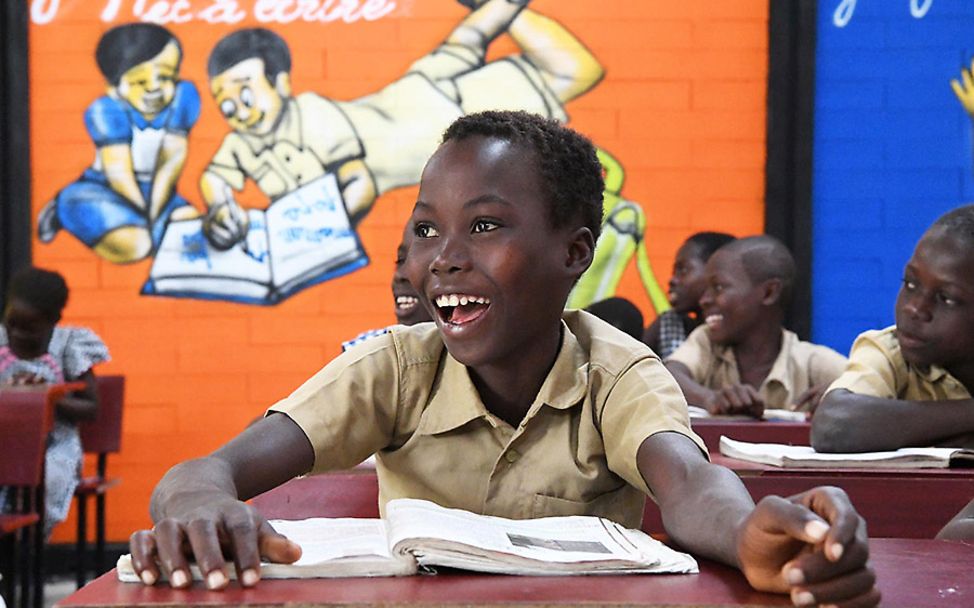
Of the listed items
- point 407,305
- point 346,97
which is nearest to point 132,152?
point 346,97

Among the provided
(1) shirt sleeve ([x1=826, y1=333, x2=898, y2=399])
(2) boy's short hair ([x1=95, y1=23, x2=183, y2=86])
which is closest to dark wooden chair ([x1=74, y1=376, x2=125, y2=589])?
(2) boy's short hair ([x1=95, y1=23, x2=183, y2=86])

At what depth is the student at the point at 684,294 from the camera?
15.3 feet

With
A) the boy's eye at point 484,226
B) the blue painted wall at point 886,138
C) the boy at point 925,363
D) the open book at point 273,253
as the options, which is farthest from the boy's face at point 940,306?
the open book at point 273,253

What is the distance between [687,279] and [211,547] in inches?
146

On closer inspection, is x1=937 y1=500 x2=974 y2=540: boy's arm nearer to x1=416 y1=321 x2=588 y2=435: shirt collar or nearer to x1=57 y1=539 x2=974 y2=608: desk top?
x1=57 y1=539 x2=974 y2=608: desk top

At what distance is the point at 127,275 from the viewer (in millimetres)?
5062

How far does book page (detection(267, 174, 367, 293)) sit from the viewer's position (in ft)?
16.5

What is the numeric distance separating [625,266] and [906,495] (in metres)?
3.04

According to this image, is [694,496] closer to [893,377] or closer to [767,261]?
[893,377]

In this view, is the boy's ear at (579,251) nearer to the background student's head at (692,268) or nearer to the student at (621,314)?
the student at (621,314)

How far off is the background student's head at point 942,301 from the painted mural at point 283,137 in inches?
97.5

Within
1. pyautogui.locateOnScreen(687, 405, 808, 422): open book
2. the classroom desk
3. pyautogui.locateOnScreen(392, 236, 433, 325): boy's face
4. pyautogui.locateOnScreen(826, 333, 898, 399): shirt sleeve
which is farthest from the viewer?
pyautogui.locateOnScreen(392, 236, 433, 325): boy's face

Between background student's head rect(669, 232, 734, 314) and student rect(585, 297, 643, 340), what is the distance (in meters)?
0.16

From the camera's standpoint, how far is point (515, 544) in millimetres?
1173
